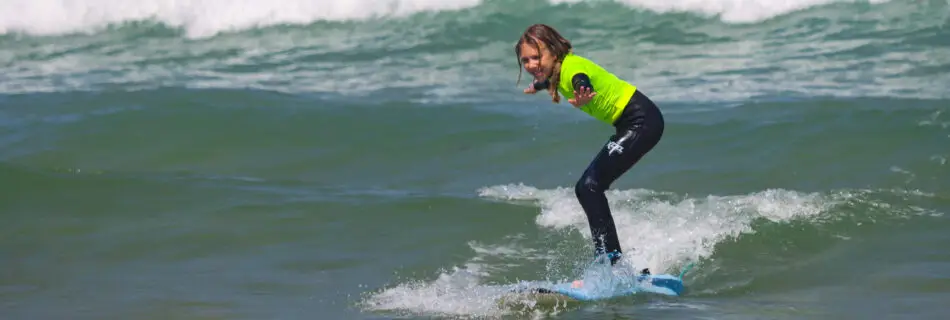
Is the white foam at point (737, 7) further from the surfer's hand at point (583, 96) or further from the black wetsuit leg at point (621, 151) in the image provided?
the surfer's hand at point (583, 96)

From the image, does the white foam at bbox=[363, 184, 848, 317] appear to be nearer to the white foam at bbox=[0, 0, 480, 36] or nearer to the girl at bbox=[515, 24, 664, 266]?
the girl at bbox=[515, 24, 664, 266]

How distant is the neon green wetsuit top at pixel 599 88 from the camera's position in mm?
5883

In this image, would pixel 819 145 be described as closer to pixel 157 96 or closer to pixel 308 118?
pixel 308 118

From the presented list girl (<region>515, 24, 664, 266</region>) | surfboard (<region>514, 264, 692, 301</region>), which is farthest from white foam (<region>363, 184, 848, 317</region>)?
girl (<region>515, 24, 664, 266</region>)

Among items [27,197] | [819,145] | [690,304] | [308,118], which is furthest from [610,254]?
[308,118]

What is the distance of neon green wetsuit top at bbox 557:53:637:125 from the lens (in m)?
5.88

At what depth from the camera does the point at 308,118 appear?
40.0 feet

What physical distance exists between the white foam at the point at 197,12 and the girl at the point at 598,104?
13.2 m

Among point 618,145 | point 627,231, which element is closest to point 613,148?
point 618,145

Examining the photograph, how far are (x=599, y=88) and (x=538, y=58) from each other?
411 mm

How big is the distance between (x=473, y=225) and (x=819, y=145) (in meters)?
3.70

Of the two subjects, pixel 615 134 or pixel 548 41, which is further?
pixel 615 134

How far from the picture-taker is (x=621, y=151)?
624cm

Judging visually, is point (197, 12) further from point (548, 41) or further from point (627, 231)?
point (548, 41)
